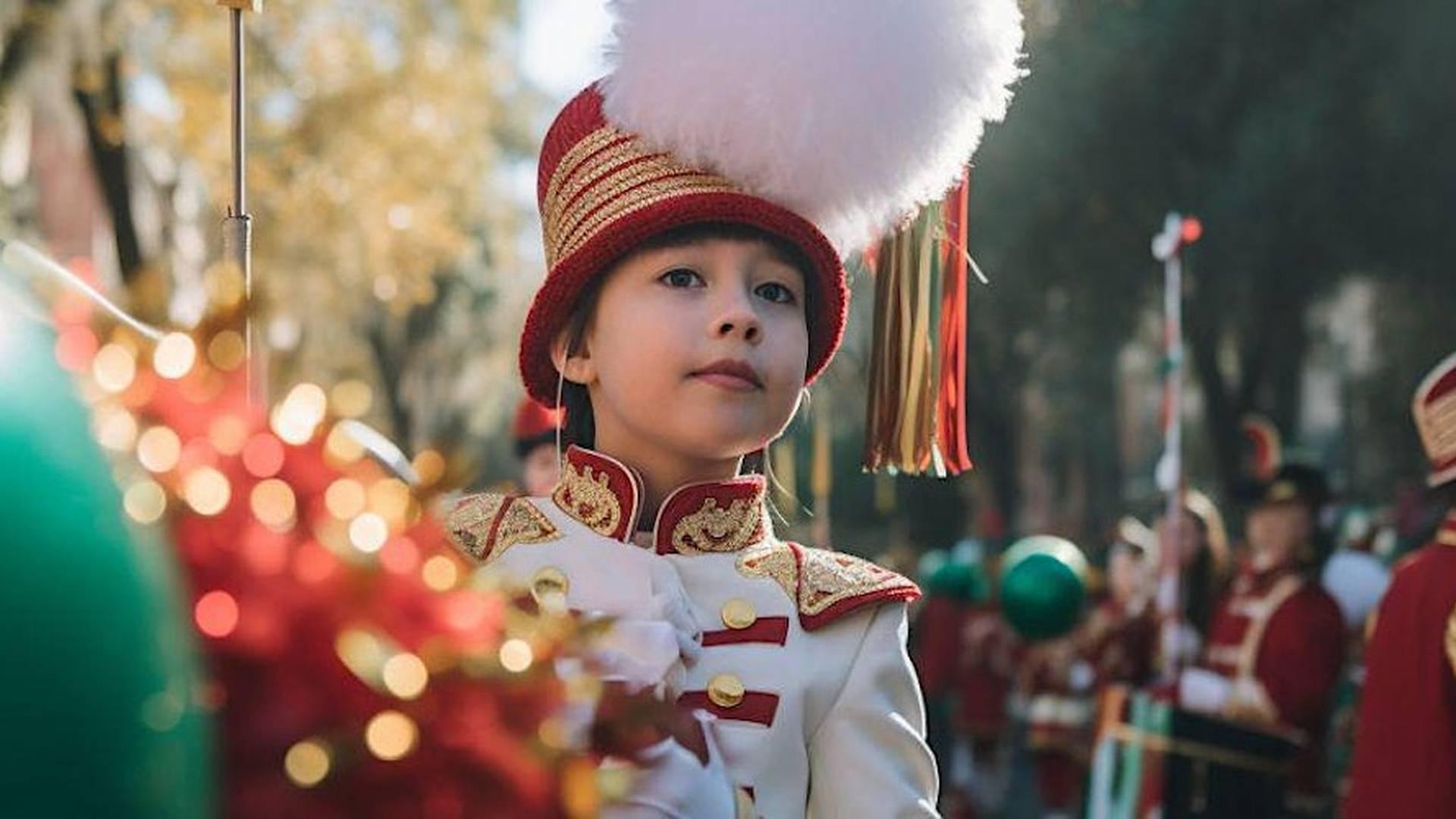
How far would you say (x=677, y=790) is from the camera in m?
1.94

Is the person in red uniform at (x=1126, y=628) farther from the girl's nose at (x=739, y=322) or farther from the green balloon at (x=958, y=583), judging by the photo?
the girl's nose at (x=739, y=322)

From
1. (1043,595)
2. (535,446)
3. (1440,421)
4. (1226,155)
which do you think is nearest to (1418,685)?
(1440,421)

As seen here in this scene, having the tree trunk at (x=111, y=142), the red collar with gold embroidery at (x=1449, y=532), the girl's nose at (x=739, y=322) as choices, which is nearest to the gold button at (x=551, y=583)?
the girl's nose at (x=739, y=322)

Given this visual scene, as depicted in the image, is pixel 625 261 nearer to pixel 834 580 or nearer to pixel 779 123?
pixel 779 123

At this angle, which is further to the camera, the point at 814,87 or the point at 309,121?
the point at 309,121

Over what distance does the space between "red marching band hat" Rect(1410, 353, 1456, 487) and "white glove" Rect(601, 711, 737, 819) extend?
3.91m

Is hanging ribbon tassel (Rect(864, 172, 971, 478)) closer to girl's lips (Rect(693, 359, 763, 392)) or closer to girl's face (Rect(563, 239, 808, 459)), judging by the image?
girl's face (Rect(563, 239, 808, 459))

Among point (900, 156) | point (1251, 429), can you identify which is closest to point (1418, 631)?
point (900, 156)

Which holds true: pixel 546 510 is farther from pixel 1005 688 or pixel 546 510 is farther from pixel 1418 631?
pixel 1005 688

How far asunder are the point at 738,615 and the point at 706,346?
34 centimetres

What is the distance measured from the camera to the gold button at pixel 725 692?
2611 mm

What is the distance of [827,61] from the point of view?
→ 8.85 ft

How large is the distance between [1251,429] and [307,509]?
32.2 feet

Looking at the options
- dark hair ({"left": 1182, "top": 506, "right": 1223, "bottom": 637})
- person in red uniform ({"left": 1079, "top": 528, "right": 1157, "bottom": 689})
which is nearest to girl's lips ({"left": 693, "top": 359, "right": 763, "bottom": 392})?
dark hair ({"left": 1182, "top": 506, "right": 1223, "bottom": 637})
